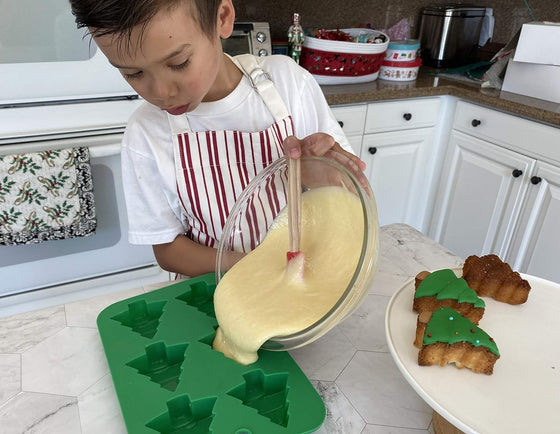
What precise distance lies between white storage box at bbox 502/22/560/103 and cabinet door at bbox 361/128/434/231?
0.38 meters

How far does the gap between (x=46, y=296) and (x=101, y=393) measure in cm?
102

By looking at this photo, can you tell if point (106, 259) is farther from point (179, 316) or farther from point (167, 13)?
point (167, 13)

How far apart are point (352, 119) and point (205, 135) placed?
1.04 metres

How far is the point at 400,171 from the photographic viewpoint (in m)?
1.98

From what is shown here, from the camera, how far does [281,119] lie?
85 cm

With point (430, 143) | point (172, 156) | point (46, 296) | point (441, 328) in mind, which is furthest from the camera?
point (430, 143)

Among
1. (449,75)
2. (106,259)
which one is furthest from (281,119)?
(449,75)

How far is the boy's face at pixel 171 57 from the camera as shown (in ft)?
1.79

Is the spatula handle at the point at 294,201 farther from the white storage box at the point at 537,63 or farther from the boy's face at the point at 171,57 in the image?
the white storage box at the point at 537,63

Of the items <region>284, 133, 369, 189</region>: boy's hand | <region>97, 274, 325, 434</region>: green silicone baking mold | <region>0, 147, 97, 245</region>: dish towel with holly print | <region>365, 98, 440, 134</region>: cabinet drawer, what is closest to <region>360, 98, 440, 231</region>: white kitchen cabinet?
<region>365, 98, 440, 134</region>: cabinet drawer

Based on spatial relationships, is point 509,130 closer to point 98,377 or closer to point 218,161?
point 218,161

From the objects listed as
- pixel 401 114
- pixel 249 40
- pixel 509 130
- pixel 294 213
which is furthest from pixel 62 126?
pixel 509 130

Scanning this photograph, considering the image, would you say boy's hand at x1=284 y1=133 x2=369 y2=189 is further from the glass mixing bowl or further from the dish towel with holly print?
the dish towel with holly print

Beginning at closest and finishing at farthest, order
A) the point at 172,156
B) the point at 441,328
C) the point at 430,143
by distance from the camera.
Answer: the point at 441,328 < the point at 172,156 < the point at 430,143
